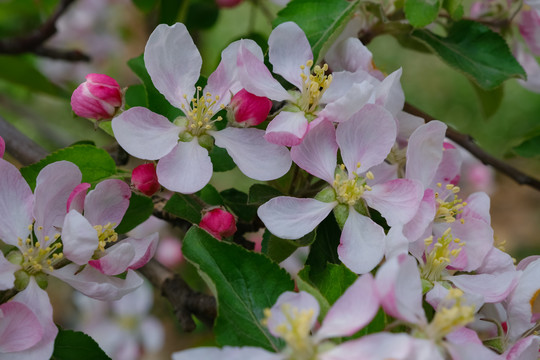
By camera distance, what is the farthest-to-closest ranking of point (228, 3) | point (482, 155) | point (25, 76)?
1. point (25, 76)
2. point (228, 3)
3. point (482, 155)

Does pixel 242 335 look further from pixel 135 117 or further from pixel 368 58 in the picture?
pixel 368 58

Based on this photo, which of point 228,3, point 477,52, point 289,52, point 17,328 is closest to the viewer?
point 17,328

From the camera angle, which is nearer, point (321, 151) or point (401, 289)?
point (401, 289)

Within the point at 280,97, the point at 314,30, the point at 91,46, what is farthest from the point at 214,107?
the point at 91,46

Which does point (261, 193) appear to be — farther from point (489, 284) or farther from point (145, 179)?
point (489, 284)

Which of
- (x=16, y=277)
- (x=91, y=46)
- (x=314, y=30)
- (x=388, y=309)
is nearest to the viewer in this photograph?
(x=388, y=309)

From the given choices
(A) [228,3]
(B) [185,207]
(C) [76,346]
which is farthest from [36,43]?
(C) [76,346]

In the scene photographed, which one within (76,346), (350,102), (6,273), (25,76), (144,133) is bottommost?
(25,76)

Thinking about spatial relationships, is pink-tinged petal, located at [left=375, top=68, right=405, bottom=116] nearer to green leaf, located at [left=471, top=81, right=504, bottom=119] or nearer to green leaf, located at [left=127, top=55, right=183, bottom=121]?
green leaf, located at [left=127, top=55, right=183, bottom=121]
